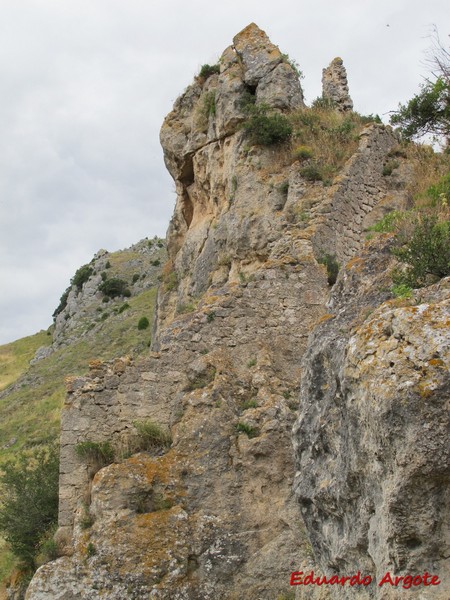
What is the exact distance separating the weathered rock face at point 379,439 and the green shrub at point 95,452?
403 cm

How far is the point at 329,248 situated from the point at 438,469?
Answer: 28.2 ft

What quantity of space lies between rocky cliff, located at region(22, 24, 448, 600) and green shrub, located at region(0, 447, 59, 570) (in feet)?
5.79

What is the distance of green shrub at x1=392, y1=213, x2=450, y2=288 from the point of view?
5988 mm

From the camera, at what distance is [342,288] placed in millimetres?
7344

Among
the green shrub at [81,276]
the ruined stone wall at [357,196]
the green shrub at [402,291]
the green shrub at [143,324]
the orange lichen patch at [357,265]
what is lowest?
the green shrub at [402,291]

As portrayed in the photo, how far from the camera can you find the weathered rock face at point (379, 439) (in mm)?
4469

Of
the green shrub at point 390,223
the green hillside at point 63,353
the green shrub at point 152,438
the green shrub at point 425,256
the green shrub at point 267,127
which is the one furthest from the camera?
the green hillside at point 63,353

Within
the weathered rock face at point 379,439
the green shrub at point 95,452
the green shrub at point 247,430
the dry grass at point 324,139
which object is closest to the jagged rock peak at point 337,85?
→ the dry grass at point 324,139

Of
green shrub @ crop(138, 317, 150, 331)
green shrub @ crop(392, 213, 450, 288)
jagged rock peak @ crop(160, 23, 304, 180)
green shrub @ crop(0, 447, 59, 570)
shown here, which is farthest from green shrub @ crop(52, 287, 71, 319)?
green shrub @ crop(392, 213, 450, 288)

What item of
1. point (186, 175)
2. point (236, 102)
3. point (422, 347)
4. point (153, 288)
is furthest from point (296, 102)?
point (153, 288)

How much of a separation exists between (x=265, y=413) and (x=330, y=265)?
380cm

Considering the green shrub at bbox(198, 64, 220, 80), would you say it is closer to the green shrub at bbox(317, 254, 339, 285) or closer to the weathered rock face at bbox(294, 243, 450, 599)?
the green shrub at bbox(317, 254, 339, 285)

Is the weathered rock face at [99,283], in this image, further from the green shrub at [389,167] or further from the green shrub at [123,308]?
the green shrub at [389,167]

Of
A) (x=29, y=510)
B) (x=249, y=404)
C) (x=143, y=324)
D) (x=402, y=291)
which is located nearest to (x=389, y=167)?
(x=249, y=404)
